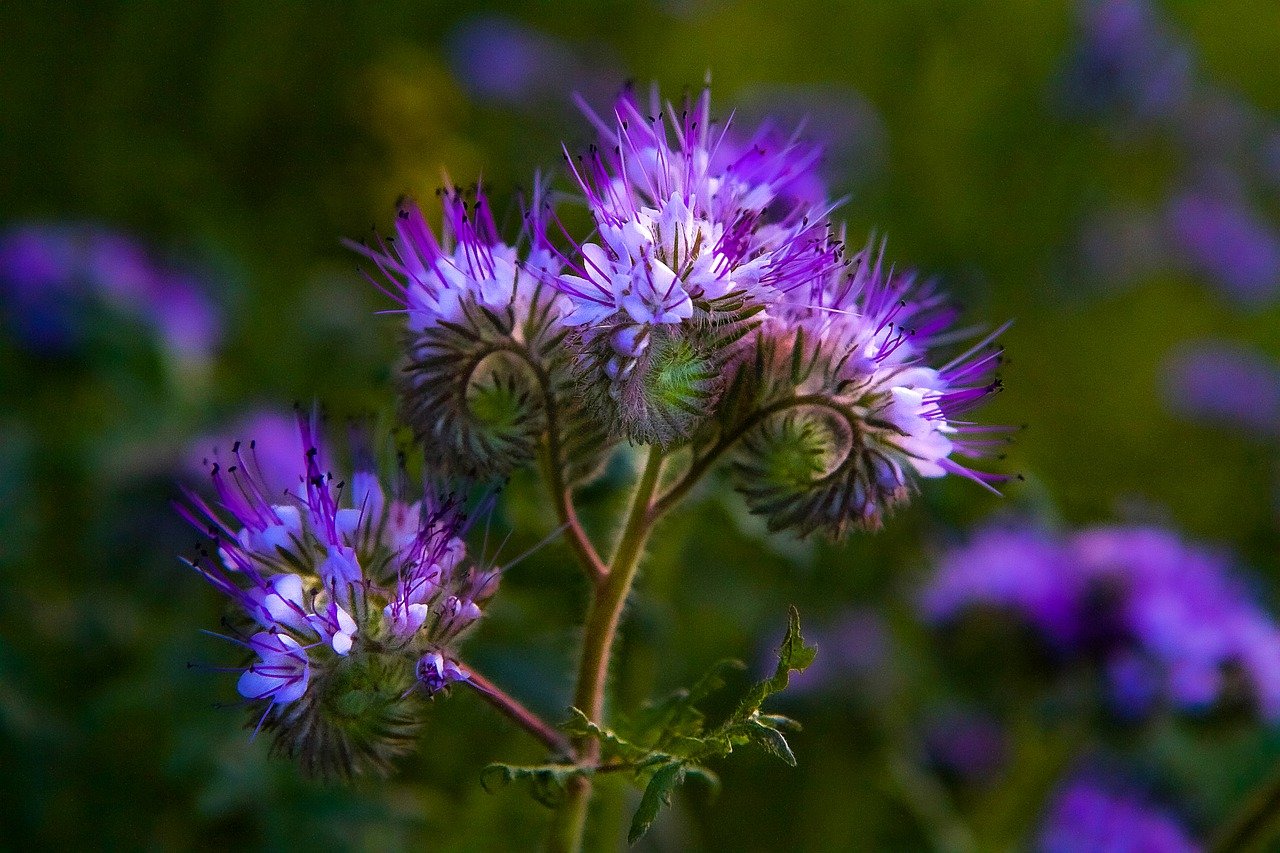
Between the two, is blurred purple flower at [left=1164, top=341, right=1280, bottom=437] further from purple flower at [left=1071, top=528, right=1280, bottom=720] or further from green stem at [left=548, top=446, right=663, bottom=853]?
green stem at [left=548, top=446, right=663, bottom=853]

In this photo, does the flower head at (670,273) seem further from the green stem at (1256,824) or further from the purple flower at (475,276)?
the green stem at (1256,824)

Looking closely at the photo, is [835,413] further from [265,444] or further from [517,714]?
[265,444]

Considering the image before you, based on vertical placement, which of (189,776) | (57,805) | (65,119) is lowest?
(57,805)

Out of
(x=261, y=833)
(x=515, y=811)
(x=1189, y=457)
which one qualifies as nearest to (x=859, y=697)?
(x=515, y=811)

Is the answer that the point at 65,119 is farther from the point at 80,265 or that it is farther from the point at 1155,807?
the point at 1155,807

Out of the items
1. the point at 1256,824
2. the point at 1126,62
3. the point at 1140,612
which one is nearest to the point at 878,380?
the point at 1256,824

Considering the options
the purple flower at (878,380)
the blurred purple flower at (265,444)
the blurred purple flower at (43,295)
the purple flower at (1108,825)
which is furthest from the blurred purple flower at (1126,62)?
the purple flower at (878,380)

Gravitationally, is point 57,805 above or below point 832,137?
below

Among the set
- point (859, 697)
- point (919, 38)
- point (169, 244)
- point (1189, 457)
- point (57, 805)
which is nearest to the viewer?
point (57, 805)
